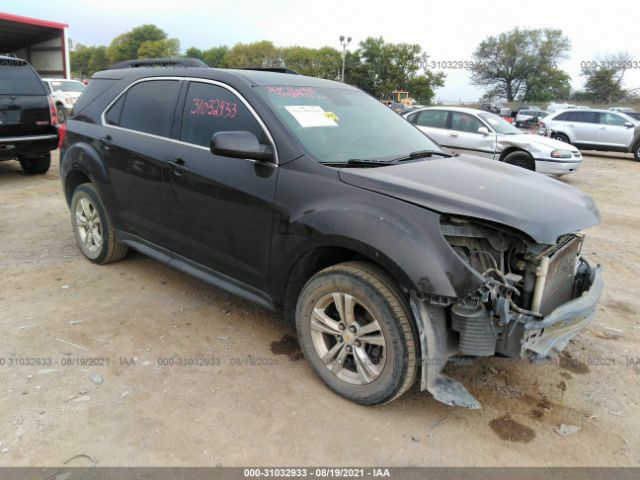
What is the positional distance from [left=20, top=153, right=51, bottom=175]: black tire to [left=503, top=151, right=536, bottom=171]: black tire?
884cm

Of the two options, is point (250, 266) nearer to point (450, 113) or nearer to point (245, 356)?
point (245, 356)

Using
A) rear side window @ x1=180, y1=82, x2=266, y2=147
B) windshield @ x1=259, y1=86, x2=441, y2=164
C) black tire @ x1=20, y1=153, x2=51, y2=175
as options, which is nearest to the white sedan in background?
windshield @ x1=259, y1=86, x2=441, y2=164

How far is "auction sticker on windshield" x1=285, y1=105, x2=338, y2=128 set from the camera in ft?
10.4

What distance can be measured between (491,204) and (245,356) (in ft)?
6.01

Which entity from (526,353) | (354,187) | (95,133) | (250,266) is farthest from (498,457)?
(95,133)

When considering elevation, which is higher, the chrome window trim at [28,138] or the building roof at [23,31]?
the building roof at [23,31]

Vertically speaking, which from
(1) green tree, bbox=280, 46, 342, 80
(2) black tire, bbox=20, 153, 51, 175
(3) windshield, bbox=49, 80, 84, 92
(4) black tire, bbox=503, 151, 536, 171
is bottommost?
(2) black tire, bbox=20, 153, 51, 175

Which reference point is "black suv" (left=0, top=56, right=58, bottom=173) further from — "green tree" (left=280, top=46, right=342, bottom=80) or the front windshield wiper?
"green tree" (left=280, top=46, right=342, bottom=80)

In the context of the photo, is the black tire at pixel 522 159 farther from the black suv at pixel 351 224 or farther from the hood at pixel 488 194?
the hood at pixel 488 194

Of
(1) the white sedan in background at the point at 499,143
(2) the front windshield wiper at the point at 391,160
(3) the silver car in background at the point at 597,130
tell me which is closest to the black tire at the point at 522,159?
(1) the white sedan in background at the point at 499,143

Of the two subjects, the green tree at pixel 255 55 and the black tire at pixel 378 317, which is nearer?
the black tire at pixel 378 317

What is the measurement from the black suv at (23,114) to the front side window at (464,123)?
7.72 metres

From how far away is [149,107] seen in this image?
3916mm

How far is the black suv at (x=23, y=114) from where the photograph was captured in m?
7.64
